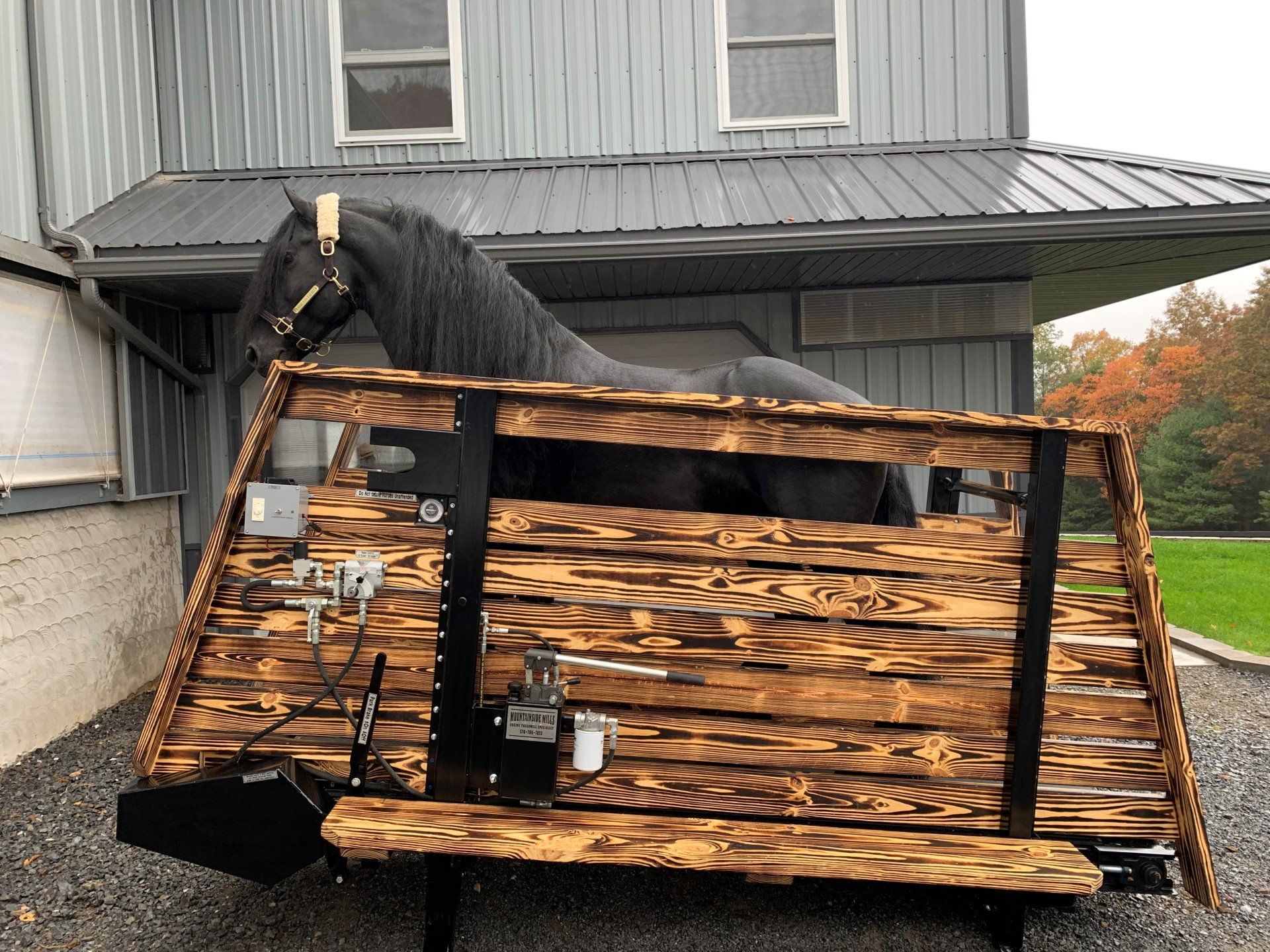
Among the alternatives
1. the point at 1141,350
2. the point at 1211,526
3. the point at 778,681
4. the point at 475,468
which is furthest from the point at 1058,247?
the point at 1141,350

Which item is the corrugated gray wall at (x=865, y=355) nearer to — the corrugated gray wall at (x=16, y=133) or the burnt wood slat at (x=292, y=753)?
the corrugated gray wall at (x=16, y=133)

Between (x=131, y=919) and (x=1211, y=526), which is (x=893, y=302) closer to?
(x=131, y=919)

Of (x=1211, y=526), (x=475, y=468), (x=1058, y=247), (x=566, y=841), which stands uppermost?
(x=1058, y=247)

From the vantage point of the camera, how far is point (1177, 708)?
1973mm

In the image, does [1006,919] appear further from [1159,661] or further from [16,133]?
[16,133]

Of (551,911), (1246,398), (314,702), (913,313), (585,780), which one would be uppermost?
(1246,398)

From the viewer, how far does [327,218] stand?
265 centimetres

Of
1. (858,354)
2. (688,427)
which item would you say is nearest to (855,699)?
(688,427)

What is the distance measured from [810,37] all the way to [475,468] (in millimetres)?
5056

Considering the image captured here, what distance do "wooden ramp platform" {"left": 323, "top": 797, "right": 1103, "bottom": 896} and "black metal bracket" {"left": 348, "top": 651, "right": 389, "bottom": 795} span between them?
59mm

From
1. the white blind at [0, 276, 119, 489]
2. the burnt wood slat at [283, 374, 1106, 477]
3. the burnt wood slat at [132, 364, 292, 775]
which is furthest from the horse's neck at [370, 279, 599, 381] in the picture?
the white blind at [0, 276, 119, 489]

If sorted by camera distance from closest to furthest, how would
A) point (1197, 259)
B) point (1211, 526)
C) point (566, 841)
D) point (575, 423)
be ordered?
point (566, 841) → point (575, 423) → point (1197, 259) → point (1211, 526)

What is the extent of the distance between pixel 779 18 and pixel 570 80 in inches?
63.8

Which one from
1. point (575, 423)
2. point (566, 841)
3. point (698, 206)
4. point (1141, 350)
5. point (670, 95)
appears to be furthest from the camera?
point (1141, 350)
